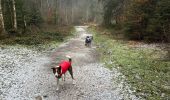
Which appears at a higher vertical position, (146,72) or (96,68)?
(146,72)

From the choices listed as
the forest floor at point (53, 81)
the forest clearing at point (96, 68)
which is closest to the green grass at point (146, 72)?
the forest clearing at point (96, 68)

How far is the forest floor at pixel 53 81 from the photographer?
11414 millimetres

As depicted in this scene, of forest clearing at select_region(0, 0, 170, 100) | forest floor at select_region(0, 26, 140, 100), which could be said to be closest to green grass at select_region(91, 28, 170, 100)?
forest clearing at select_region(0, 0, 170, 100)

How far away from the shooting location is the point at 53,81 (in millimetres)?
13695

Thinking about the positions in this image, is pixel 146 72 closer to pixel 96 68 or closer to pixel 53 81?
pixel 96 68

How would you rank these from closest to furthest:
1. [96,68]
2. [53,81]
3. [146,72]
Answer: [53,81], [146,72], [96,68]

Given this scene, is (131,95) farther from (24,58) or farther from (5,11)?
(5,11)

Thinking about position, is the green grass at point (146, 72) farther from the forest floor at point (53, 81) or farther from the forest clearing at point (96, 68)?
the forest floor at point (53, 81)

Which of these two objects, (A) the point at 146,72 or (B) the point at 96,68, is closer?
(A) the point at 146,72

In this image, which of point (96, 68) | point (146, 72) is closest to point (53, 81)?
point (96, 68)

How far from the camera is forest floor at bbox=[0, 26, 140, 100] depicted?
11.4 metres

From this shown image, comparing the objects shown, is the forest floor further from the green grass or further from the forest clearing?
the green grass

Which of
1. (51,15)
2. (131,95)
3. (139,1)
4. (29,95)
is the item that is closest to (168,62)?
(131,95)

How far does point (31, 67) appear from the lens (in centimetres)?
1739
